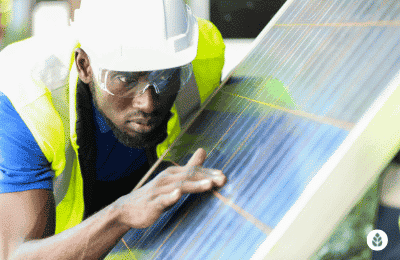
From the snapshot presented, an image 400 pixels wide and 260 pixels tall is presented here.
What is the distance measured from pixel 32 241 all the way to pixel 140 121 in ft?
2.59

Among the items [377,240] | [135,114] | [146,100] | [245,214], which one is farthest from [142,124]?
[377,240]

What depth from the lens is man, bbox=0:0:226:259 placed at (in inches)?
60.9

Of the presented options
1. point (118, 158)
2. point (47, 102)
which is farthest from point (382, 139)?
point (118, 158)

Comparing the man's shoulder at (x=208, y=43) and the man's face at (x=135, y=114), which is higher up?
the man's shoulder at (x=208, y=43)

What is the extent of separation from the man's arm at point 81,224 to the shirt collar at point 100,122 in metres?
0.68

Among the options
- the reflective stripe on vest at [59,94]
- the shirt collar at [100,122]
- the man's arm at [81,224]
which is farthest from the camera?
the shirt collar at [100,122]

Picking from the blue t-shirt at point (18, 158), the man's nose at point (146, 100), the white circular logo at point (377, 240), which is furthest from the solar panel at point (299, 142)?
the white circular logo at point (377, 240)

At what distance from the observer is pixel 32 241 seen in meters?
1.63

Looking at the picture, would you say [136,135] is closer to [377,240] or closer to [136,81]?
[136,81]

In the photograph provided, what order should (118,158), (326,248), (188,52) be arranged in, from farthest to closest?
(118,158) < (188,52) < (326,248)

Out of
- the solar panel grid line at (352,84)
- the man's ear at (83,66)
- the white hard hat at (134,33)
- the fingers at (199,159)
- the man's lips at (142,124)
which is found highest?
the solar panel grid line at (352,84)

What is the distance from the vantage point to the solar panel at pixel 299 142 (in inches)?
30.0

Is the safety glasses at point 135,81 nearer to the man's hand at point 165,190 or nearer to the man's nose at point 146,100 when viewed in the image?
the man's nose at point 146,100

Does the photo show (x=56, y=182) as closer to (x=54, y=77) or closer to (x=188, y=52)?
(x=54, y=77)
